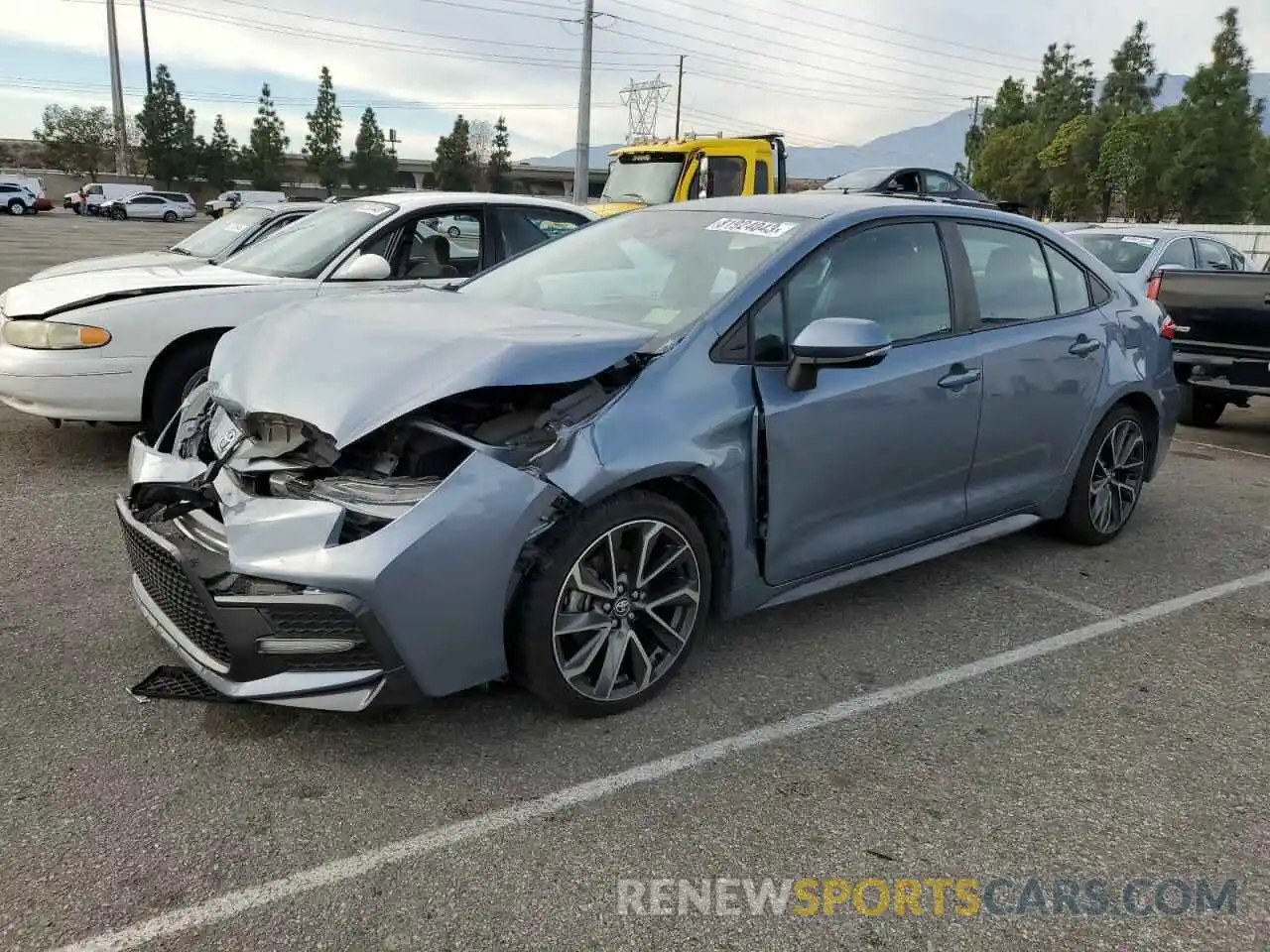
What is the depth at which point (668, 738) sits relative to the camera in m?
3.04

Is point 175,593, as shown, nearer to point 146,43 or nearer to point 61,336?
point 61,336

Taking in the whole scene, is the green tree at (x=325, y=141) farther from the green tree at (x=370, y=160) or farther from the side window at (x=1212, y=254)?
the side window at (x=1212, y=254)

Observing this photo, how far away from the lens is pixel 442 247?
6.27 meters

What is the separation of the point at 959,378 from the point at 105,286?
4584 mm

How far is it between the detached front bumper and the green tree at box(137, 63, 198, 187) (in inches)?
3234

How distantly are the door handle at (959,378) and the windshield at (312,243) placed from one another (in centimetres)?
382

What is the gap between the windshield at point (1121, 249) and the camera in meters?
10.1

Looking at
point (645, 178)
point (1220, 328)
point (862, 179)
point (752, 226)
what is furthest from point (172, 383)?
point (862, 179)

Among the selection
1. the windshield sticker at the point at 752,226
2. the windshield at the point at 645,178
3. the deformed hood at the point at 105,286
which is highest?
the windshield at the point at 645,178

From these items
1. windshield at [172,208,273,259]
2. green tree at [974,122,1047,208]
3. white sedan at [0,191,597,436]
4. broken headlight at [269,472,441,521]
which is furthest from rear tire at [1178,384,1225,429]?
green tree at [974,122,1047,208]

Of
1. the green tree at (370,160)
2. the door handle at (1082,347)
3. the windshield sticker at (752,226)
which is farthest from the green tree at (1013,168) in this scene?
the windshield sticker at (752,226)

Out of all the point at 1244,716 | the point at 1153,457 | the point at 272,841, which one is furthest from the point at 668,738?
the point at 1153,457

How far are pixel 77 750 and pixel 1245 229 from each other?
3308cm

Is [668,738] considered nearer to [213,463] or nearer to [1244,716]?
[213,463]
